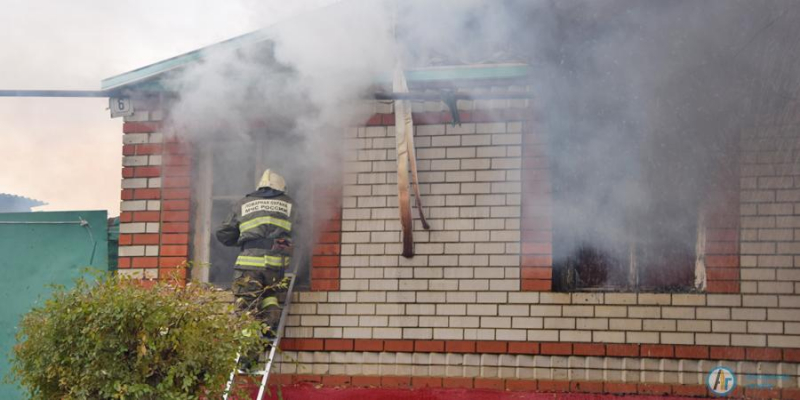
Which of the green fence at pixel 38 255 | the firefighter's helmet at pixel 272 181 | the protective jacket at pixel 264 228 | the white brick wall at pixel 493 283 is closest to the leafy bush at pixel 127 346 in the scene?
the protective jacket at pixel 264 228

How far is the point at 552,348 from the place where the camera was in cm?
824

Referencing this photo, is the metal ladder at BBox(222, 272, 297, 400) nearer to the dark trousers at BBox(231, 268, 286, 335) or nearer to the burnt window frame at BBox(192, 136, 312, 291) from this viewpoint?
the dark trousers at BBox(231, 268, 286, 335)

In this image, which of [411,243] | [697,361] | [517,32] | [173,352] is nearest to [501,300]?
[411,243]

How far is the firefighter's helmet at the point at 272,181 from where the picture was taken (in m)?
8.42

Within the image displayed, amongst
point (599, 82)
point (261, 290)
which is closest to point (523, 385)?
point (261, 290)

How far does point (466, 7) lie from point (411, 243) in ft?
6.70

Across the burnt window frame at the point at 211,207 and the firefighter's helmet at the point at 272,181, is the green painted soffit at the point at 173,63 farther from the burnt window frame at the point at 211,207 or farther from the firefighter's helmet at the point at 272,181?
the firefighter's helmet at the point at 272,181

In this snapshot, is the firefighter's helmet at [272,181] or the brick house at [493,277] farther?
the firefighter's helmet at [272,181]

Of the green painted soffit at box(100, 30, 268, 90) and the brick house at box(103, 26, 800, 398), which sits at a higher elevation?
the green painted soffit at box(100, 30, 268, 90)

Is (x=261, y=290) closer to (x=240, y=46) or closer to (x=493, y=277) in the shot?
(x=493, y=277)

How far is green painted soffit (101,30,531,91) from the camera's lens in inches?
321

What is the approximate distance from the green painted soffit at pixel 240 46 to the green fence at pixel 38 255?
1.86 metres

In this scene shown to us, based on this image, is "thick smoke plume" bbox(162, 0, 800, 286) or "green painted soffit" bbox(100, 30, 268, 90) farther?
"green painted soffit" bbox(100, 30, 268, 90)

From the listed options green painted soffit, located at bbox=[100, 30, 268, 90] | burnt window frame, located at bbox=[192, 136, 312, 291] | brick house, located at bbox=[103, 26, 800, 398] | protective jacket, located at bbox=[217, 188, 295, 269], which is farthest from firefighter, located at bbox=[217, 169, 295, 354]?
green painted soffit, located at bbox=[100, 30, 268, 90]
